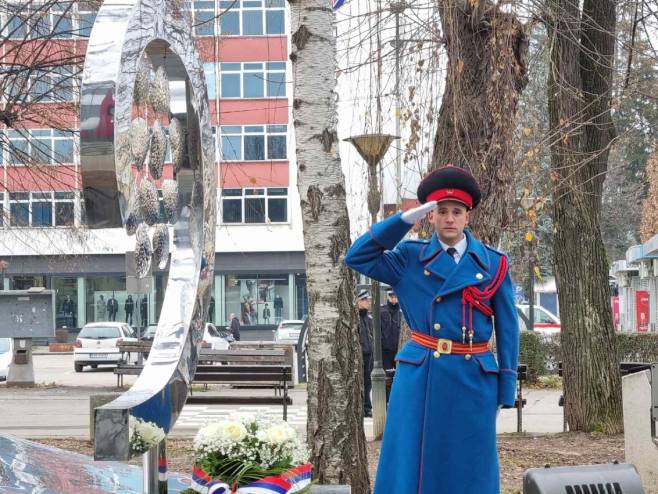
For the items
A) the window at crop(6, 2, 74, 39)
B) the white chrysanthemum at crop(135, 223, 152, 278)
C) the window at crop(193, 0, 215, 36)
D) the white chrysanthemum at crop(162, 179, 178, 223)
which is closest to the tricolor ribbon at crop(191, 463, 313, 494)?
the white chrysanthemum at crop(135, 223, 152, 278)

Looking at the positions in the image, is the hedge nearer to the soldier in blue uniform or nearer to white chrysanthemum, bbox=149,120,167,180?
the soldier in blue uniform

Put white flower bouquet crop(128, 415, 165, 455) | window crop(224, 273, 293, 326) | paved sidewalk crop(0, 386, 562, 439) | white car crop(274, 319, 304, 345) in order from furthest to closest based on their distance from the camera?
window crop(224, 273, 293, 326) → white car crop(274, 319, 304, 345) → paved sidewalk crop(0, 386, 562, 439) → white flower bouquet crop(128, 415, 165, 455)

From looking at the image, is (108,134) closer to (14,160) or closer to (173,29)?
(173,29)

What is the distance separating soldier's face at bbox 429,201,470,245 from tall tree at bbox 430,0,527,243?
417 cm

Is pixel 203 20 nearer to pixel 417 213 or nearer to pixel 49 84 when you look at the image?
pixel 49 84

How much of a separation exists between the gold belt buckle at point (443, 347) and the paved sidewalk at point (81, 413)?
6749 mm

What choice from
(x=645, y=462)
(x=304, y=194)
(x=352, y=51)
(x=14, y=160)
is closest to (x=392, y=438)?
(x=304, y=194)

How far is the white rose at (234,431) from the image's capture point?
4484 millimetres

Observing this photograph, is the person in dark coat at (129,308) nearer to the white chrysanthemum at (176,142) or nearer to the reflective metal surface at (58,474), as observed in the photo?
the reflective metal surface at (58,474)

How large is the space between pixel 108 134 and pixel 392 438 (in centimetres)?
203

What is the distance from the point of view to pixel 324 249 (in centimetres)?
651

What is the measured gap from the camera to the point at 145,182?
470cm

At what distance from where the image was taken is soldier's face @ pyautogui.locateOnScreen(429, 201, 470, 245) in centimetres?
523

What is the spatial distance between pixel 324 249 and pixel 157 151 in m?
1.79
